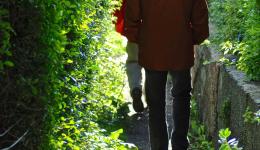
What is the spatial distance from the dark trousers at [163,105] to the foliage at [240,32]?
509 mm

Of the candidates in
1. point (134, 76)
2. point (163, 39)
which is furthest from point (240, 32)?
point (134, 76)

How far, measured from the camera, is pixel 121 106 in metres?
7.09

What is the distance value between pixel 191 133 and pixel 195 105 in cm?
77

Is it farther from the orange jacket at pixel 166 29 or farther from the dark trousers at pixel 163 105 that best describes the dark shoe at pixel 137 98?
the orange jacket at pixel 166 29

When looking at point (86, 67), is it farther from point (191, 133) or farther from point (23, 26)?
point (191, 133)

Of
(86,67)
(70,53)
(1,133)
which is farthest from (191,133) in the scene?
(1,133)

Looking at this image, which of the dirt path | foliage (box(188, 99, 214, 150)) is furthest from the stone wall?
the dirt path

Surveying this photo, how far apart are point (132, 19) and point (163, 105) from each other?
784 mm

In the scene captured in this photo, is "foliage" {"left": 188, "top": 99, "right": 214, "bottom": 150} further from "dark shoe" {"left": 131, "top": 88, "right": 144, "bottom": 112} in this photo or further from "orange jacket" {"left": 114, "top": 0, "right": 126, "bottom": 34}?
"orange jacket" {"left": 114, "top": 0, "right": 126, "bottom": 34}

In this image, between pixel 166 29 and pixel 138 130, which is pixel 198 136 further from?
pixel 166 29

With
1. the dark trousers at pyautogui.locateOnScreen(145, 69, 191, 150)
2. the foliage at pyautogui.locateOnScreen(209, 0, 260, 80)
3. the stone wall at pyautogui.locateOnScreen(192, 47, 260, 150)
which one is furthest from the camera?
the dark trousers at pyautogui.locateOnScreen(145, 69, 191, 150)

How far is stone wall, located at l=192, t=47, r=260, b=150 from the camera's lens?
447 centimetres

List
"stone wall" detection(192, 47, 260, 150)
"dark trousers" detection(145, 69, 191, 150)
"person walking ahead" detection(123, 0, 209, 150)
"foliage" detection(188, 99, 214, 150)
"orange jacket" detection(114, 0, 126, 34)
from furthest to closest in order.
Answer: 1. "foliage" detection(188, 99, 214, 150)
2. "orange jacket" detection(114, 0, 126, 34)
3. "dark trousers" detection(145, 69, 191, 150)
4. "person walking ahead" detection(123, 0, 209, 150)
5. "stone wall" detection(192, 47, 260, 150)

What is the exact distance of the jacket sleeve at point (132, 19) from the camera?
5023mm
